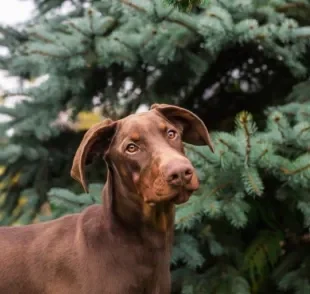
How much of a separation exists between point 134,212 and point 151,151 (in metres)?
0.32

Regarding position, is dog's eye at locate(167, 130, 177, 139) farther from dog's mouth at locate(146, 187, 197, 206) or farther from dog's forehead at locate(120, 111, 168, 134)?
dog's mouth at locate(146, 187, 197, 206)

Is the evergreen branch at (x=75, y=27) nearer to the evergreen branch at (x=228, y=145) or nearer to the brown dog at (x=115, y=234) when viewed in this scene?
the evergreen branch at (x=228, y=145)

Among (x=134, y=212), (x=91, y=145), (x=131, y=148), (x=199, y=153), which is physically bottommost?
(x=199, y=153)

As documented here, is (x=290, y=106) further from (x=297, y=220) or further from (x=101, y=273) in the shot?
(x=101, y=273)

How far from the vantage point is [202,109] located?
4.84 meters

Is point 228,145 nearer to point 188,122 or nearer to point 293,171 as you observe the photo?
point 293,171

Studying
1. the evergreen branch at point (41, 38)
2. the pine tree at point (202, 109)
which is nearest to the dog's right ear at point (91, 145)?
the pine tree at point (202, 109)

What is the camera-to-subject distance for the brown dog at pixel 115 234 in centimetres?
238

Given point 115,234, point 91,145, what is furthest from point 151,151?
point 115,234

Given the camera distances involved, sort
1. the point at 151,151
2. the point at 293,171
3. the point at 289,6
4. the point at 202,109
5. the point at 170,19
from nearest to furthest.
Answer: the point at 151,151, the point at 293,171, the point at 170,19, the point at 289,6, the point at 202,109

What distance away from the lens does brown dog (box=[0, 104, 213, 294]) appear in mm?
2385

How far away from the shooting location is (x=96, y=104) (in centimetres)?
459

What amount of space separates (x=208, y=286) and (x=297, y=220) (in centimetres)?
77

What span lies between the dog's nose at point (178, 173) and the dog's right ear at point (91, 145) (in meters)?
0.41
